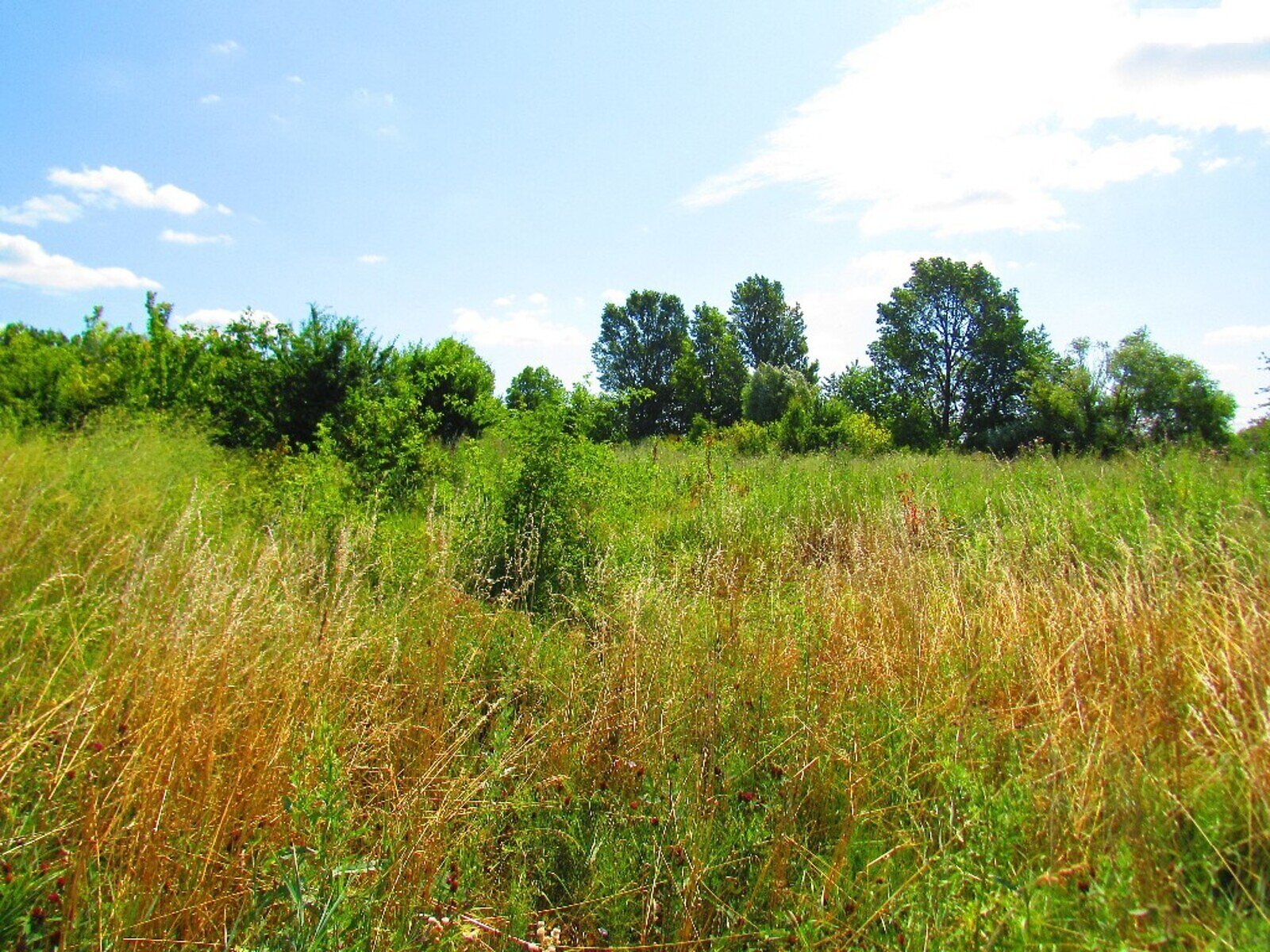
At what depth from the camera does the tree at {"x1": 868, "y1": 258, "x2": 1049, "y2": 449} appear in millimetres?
34250

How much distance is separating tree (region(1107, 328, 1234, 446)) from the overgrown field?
2085cm

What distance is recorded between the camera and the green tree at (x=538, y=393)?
20.4 feet

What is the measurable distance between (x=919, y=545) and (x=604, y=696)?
146 inches

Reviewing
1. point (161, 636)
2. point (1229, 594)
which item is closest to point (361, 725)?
point (161, 636)

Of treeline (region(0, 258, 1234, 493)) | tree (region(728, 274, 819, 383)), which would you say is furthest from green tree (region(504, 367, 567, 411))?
tree (region(728, 274, 819, 383))

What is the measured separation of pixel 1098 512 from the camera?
5.97 meters

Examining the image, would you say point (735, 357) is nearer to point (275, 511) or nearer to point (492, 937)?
point (275, 511)

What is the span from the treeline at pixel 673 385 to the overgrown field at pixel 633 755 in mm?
2995

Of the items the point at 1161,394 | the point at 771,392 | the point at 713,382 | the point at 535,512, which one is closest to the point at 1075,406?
the point at 1161,394

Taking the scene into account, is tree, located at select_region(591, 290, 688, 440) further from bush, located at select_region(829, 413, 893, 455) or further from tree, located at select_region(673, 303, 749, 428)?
bush, located at select_region(829, 413, 893, 455)

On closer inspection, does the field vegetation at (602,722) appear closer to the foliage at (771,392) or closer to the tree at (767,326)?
the foliage at (771,392)

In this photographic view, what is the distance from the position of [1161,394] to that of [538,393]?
23.6 m

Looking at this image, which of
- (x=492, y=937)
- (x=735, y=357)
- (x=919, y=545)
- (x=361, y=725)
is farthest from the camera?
(x=735, y=357)

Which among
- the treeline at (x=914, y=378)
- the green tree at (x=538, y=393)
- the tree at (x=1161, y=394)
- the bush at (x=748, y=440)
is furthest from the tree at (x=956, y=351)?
the green tree at (x=538, y=393)
